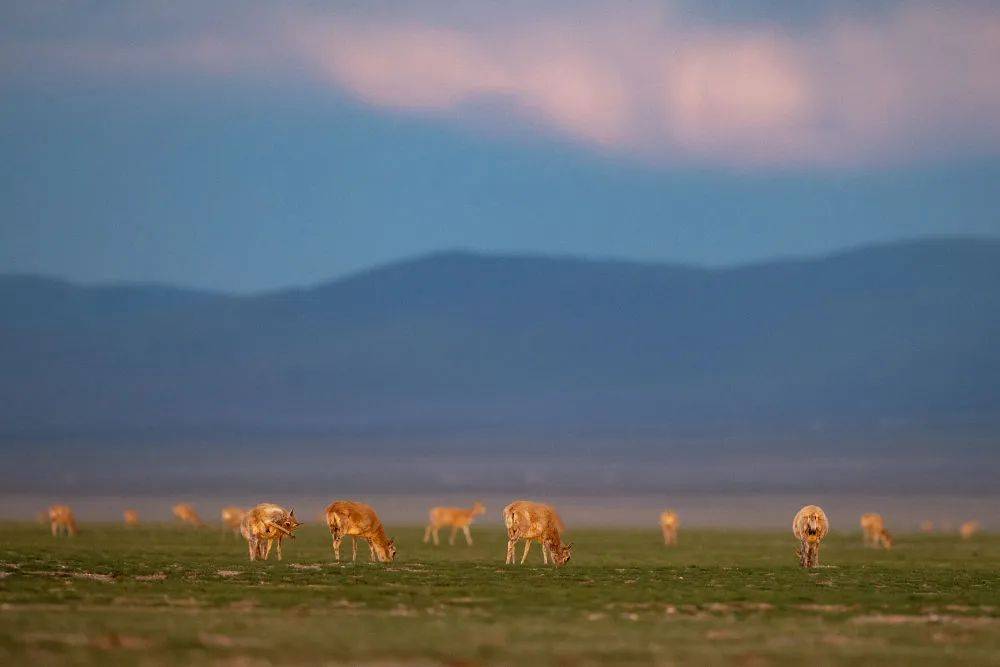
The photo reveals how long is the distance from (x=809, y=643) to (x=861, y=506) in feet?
461

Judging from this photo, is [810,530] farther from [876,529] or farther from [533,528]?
[876,529]

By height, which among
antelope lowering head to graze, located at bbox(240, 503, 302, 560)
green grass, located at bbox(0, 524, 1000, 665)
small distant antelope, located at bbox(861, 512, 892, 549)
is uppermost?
small distant antelope, located at bbox(861, 512, 892, 549)

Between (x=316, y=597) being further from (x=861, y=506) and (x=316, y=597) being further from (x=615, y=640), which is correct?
(x=861, y=506)

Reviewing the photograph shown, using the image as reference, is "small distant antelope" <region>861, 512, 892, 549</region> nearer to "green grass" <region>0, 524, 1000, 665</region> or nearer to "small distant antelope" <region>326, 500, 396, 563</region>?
"green grass" <region>0, 524, 1000, 665</region>


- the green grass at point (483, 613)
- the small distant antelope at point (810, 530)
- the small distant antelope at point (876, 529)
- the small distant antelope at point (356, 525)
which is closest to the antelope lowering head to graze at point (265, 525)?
the small distant antelope at point (356, 525)

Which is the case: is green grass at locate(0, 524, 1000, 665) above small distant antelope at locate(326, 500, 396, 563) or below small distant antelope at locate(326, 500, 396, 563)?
below

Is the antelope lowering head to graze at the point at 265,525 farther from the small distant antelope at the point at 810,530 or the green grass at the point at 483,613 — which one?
the small distant antelope at the point at 810,530

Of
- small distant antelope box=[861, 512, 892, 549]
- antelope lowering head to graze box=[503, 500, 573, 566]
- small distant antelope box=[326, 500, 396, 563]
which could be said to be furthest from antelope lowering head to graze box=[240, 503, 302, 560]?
small distant antelope box=[861, 512, 892, 549]

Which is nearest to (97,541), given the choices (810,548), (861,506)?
(810,548)

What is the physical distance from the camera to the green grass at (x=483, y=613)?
82.9 feet

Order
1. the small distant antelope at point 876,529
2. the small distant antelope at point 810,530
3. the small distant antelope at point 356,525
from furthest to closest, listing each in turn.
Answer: the small distant antelope at point 876,529
the small distant antelope at point 356,525
the small distant antelope at point 810,530

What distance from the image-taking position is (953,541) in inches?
3718

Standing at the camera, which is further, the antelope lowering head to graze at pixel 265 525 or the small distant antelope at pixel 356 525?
the small distant antelope at pixel 356 525

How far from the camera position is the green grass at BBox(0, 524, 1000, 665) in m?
25.3
